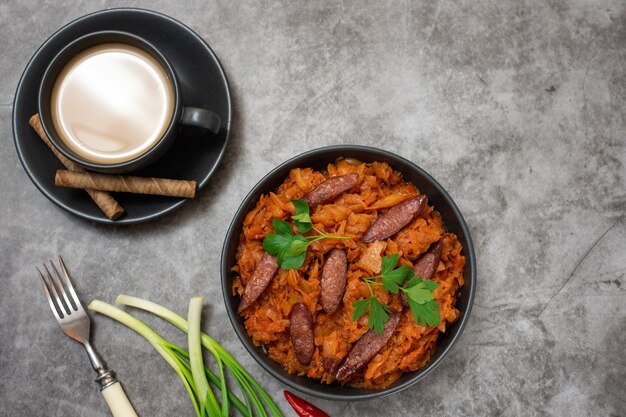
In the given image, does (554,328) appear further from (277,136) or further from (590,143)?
(277,136)

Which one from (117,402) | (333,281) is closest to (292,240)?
(333,281)

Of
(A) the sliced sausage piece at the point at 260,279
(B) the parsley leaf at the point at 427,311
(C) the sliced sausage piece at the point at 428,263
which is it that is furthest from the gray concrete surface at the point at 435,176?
(B) the parsley leaf at the point at 427,311

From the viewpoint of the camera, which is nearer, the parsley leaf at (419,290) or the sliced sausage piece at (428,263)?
the parsley leaf at (419,290)

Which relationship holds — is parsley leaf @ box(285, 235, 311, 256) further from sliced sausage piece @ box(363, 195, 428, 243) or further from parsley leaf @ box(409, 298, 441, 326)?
parsley leaf @ box(409, 298, 441, 326)

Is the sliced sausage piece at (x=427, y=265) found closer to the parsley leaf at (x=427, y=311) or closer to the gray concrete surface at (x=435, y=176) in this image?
the parsley leaf at (x=427, y=311)

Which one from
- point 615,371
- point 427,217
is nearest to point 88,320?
point 427,217
